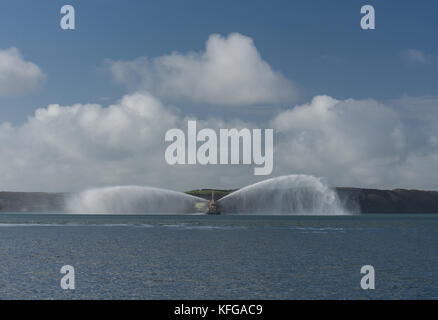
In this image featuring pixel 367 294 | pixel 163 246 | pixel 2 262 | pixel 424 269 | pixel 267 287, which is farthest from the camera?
pixel 163 246

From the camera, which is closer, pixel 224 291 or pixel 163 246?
pixel 224 291

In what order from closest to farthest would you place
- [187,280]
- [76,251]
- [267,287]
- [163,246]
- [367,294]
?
1. [367,294]
2. [267,287]
3. [187,280]
4. [76,251]
5. [163,246]

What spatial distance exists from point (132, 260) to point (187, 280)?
55.4 ft

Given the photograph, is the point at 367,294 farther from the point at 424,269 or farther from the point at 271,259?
the point at 271,259

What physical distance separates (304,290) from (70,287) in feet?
61.9

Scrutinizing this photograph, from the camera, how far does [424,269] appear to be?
52.0 metres

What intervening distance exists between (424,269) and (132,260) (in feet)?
109

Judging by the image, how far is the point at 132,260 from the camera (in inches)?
2327

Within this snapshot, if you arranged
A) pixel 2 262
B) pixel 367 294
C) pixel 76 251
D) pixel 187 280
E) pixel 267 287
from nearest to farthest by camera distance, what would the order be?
pixel 367 294
pixel 267 287
pixel 187 280
pixel 2 262
pixel 76 251

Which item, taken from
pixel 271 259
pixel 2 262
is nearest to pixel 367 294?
pixel 271 259

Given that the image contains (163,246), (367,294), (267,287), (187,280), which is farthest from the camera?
(163,246)
